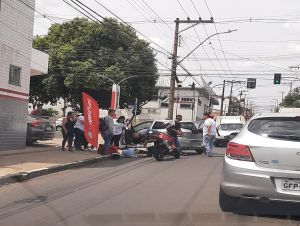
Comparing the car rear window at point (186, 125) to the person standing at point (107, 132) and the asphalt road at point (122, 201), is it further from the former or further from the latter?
the asphalt road at point (122, 201)

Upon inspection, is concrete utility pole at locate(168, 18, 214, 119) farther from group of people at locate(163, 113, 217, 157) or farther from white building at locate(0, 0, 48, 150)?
white building at locate(0, 0, 48, 150)

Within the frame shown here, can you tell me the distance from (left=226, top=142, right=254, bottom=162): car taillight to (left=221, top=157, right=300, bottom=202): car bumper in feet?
0.25

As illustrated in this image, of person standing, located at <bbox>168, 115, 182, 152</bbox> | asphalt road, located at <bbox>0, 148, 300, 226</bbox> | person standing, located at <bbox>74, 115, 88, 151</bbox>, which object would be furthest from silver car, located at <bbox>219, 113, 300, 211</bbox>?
person standing, located at <bbox>74, 115, 88, 151</bbox>

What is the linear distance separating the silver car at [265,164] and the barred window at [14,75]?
11.7 m

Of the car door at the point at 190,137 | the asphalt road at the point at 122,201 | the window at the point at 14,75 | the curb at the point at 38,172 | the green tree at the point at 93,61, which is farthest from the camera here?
the green tree at the point at 93,61

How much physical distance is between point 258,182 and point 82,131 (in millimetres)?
13038

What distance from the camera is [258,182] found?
7.60 m

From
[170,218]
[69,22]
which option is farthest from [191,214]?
[69,22]

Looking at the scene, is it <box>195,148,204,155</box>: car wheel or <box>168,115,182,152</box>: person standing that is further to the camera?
<box>195,148,204,155</box>: car wheel

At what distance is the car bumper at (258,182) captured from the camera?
296 inches

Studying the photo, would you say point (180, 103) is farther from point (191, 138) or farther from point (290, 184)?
point (290, 184)

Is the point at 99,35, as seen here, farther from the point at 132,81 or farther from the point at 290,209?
the point at 290,209

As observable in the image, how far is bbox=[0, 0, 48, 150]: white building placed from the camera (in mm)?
17375

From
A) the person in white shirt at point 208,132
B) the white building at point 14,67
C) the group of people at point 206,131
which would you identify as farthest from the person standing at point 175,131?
the white building at point 14,67
